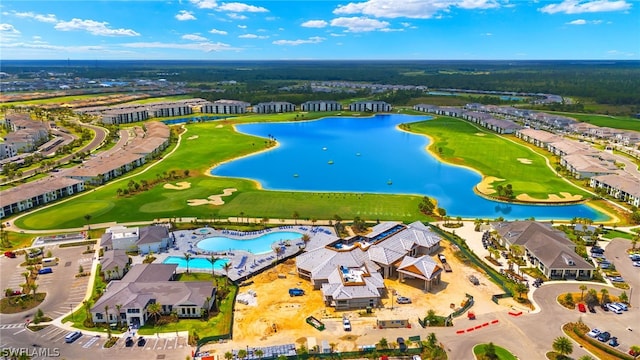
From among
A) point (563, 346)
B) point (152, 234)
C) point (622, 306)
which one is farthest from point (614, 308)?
point (152, 234)

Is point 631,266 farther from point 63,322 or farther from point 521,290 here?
point 63,322

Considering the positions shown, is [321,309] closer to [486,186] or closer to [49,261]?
[49,261]

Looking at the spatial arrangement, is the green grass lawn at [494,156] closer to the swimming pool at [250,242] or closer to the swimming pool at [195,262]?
the swimming pool at [250,242]

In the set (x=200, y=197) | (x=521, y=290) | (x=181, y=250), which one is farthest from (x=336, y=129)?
(x=521, y=290)

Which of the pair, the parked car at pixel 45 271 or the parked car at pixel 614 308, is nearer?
the parked car at pixel 614 308

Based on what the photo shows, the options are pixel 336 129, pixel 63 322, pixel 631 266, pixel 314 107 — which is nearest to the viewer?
pixel 63 322

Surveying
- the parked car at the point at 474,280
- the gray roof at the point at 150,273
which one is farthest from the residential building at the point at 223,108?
the parked car at the point at 474,280
